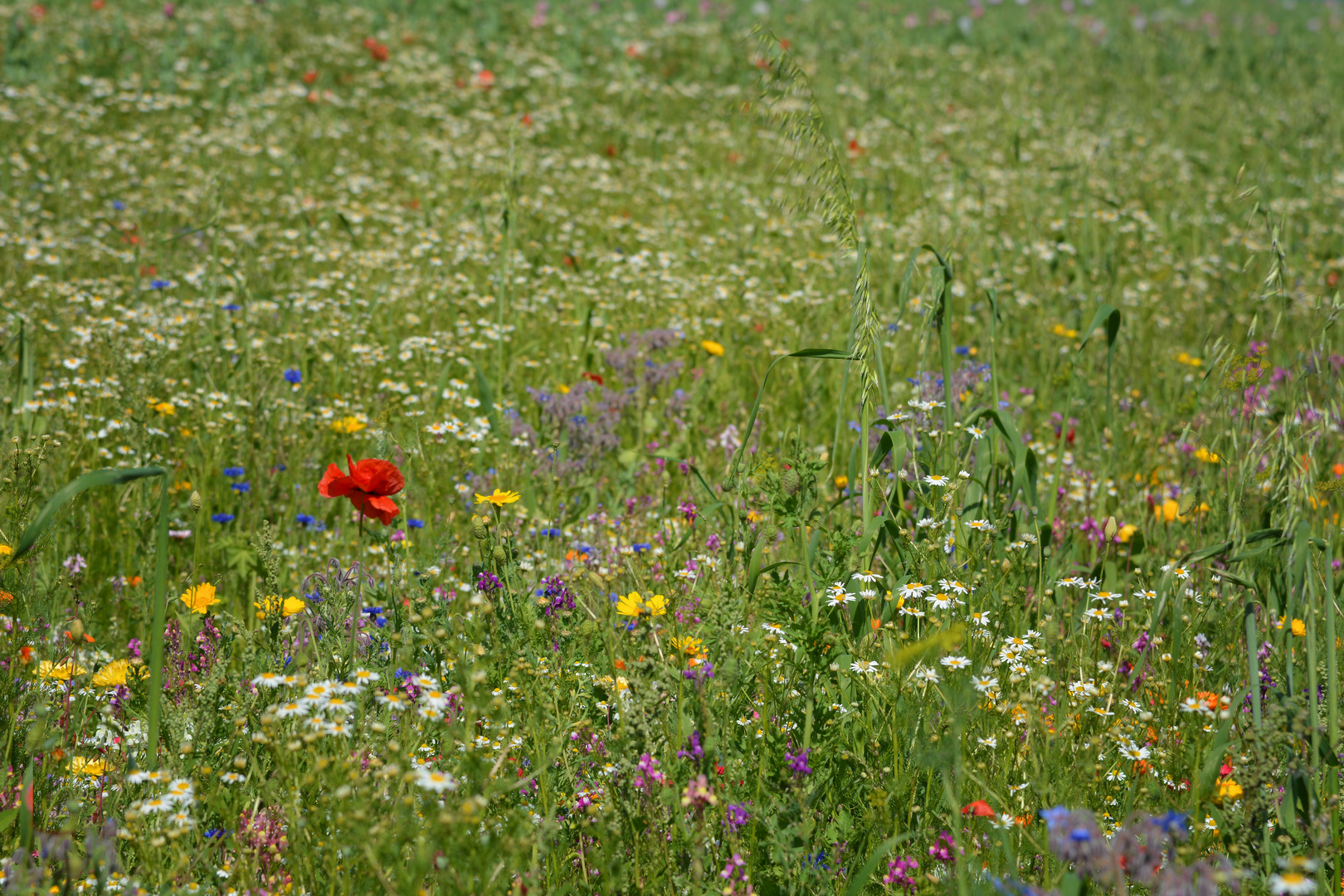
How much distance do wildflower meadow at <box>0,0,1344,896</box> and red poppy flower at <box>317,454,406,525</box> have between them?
0.06ft

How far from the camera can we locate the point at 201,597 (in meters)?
2.47

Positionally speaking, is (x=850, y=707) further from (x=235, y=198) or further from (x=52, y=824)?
(x=235, y=198)

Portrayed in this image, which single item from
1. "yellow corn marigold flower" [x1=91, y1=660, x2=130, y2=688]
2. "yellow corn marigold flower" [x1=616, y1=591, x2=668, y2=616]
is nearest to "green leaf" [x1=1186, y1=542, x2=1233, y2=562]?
"yellow corn marigold flower" [x1=616, y1=591, x2=668, y2=616]

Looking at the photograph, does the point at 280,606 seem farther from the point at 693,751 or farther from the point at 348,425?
the point at 348,425

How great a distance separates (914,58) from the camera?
40.5 ft

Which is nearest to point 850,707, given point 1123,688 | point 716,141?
point 1123,688

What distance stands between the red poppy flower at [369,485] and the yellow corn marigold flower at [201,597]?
1.46 ft

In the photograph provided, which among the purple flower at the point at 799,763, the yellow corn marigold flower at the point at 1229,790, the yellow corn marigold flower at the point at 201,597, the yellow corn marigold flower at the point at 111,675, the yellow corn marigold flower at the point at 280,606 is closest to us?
the purple flower at the point at 799,763

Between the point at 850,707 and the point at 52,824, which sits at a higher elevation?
the point at 850,707

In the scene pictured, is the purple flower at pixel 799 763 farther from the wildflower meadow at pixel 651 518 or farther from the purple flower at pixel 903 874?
the purple flower at pixel 903 874

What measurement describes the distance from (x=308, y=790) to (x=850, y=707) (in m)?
1.02

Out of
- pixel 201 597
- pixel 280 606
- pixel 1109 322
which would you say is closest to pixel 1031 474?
pixel 1109 322

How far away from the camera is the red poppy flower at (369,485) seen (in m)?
2.16

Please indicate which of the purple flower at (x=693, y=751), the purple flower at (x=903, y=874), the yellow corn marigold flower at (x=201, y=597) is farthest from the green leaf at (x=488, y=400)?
the purple flower at (x=903, y=874)
